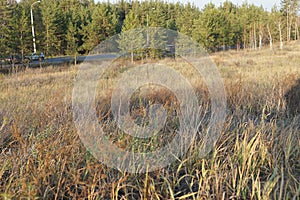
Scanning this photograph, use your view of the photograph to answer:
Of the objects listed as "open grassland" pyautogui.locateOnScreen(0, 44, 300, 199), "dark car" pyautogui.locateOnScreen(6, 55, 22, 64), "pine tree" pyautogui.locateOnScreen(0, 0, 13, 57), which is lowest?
"open grassland" pyautogui.locateOnScreen(0, 44, 300, 199)

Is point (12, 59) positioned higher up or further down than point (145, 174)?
higher up

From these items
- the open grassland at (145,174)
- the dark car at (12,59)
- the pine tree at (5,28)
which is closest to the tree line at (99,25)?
the pine tree at (5,28)

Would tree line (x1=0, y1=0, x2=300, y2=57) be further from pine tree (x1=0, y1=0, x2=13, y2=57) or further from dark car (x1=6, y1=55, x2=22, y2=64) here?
dark car (x1=6, y1=55, x2=22, y2=64)

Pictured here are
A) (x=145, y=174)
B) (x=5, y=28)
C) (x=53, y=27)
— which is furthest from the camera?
(x=53, y=27)

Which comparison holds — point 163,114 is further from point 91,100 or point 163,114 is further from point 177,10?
point 177,10

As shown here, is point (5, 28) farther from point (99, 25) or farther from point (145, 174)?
point (145, 174)

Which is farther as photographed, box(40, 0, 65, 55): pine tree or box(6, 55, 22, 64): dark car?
box(40, 0, 65, 55): pine tree

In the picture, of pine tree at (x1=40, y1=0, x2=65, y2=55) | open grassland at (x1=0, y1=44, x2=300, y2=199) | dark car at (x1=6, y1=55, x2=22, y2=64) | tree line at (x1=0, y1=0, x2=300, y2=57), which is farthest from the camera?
pine tree at (x1=40, y1=0, x2=65, y2=55)

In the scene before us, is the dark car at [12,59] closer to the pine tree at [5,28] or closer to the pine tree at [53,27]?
the pine tree at [5,28]

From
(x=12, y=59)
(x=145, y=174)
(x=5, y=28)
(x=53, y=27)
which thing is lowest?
(x=145, y=174)

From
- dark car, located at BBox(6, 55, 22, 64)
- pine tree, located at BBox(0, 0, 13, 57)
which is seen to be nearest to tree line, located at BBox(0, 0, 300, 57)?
pine tree, located at BBox(0, 0, 13, 57)

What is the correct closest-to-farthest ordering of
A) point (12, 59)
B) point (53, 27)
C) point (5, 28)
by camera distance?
point (12, 59) < point (5, 28) < point (53, 27)

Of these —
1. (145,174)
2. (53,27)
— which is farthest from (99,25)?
(145,174)

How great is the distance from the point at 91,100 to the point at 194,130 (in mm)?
2185
